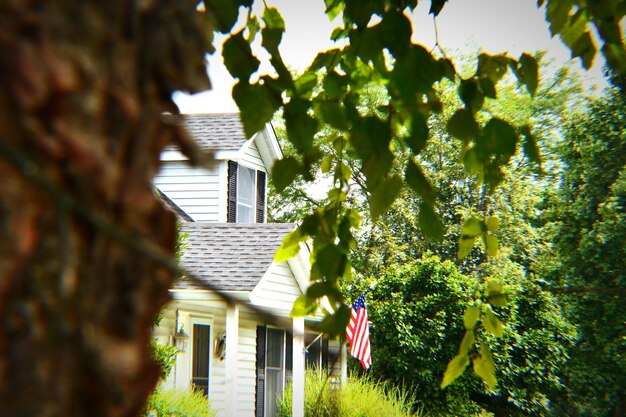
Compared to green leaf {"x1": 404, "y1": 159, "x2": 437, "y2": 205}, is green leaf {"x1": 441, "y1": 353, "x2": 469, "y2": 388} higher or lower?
green leaf {"x1": 404, "y1": 159, "x2": 437, "y2": 205}

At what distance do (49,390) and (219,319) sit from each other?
636 inches

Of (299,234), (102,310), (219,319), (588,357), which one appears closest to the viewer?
(102,310)

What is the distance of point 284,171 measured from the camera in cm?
206

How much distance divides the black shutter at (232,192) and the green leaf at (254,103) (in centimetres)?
1576

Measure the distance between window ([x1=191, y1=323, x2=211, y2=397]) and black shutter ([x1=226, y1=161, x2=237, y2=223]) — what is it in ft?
9.33

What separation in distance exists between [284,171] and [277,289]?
14516 mm

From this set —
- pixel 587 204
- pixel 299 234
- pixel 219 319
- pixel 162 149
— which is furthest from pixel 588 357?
pixel 162 149

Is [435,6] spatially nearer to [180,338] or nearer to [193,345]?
[180,338]

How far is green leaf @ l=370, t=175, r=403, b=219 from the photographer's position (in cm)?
202

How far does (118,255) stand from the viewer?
2.45 feet

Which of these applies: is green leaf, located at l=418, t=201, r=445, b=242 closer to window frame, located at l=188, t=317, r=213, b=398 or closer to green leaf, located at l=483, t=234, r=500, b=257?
green leaf, located at l=483, t=234, r=500, b=257

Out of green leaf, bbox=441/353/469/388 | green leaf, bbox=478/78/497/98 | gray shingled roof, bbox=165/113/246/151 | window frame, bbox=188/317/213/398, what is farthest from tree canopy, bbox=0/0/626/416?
gray shingled roof, bbox=165/113/246/151

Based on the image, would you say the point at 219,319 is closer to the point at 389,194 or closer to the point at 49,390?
the point at 389,194

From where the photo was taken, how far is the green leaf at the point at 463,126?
2.05 m
